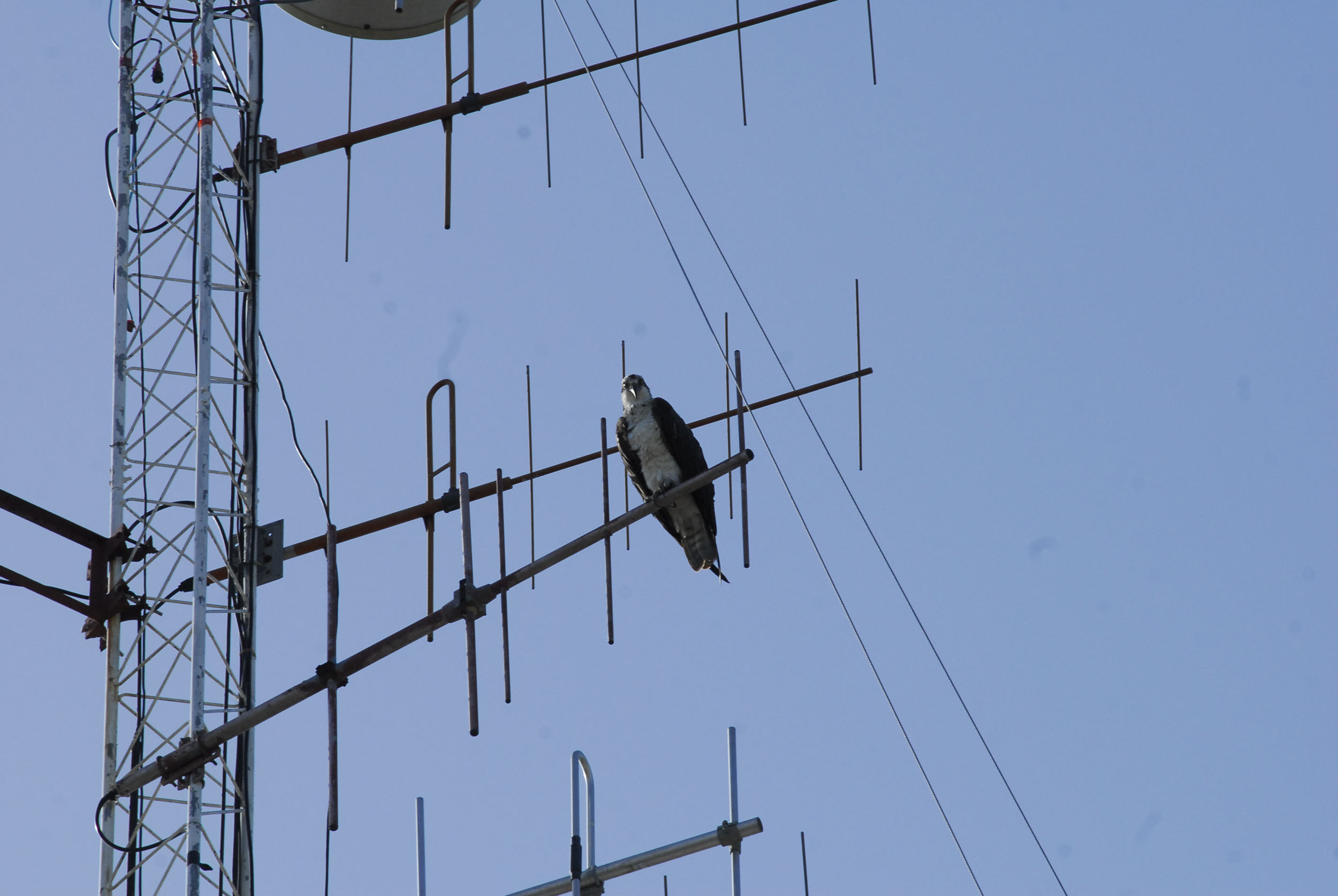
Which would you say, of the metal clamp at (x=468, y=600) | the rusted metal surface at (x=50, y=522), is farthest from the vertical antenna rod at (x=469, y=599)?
the rusted metal surface at (x=50, y=522)

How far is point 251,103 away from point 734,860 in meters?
5.41

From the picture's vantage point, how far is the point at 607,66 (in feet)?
43.1

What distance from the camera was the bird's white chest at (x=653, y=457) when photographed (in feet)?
43.8

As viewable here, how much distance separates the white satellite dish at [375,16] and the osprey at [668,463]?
286cm

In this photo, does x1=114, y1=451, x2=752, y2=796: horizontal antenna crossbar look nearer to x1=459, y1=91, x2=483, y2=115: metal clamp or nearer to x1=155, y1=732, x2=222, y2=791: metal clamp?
x1=155, y1=732, x2=222, y2=791: metal clamp

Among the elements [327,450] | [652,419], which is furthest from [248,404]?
[652,419]

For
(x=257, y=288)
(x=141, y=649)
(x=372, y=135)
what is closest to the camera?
(x=141, y=649)

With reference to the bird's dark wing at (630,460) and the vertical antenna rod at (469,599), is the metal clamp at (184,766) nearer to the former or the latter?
the vertical antenna rod at (469,599)

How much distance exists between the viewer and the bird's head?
45.4 ft

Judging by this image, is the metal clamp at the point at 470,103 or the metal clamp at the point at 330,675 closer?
the metal clamp at the point at 330,675

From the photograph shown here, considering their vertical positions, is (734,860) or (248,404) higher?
(248,404)

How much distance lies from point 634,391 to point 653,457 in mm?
671

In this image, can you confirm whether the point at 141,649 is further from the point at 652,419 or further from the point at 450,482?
the point at 652,419

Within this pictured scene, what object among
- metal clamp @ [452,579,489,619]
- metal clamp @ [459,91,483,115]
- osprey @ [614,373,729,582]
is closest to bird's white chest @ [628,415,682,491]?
osprey @ [614,373,729,582]
